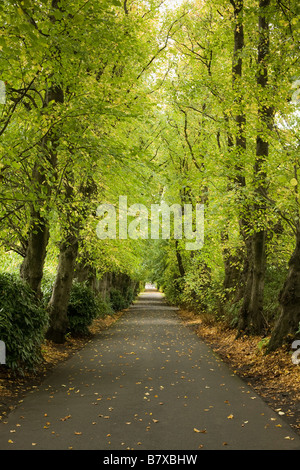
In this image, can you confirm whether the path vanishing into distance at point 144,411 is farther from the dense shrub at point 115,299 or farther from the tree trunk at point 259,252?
the dense shrub at point 115,299

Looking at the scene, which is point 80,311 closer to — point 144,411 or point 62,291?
point 62,291

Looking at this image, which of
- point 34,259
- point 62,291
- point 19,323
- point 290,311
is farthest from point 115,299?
point 19,323

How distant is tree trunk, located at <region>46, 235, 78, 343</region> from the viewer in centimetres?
1453

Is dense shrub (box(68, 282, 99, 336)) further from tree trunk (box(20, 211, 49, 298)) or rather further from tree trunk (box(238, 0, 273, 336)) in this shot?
tree trunk (box(238, 0, 273, 336))

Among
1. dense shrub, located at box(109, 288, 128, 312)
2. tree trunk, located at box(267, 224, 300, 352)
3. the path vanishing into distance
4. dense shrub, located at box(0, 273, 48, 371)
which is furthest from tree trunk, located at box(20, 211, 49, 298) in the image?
dense shrub, located at box(109, 288, 128, 312)

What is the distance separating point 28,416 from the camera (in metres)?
6.30

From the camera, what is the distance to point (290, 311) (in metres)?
10.5

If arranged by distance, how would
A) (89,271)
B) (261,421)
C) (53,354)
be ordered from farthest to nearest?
(89,271)
(53,354)
(261,421)

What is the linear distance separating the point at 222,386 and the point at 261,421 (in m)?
2.41

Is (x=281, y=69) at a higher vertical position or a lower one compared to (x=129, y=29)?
lower

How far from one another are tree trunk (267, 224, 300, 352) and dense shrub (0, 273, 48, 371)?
576cm
